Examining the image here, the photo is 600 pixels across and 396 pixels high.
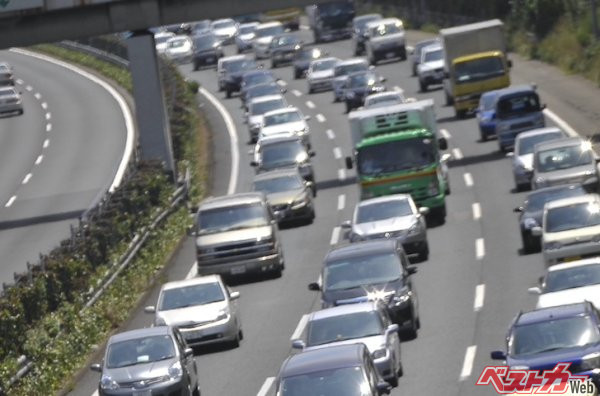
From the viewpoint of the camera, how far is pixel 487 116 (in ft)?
178

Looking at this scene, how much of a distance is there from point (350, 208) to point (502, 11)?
138 feet

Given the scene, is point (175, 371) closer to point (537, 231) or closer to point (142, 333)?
point (142, 333)

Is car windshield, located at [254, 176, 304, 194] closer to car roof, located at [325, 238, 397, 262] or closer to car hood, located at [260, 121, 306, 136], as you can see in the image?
car hood, located at [260, 121, 306, 136]

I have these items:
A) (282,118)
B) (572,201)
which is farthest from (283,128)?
(572,201)

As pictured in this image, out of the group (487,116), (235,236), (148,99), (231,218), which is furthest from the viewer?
(487,116)

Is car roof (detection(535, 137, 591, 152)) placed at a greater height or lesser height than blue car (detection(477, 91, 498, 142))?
greater

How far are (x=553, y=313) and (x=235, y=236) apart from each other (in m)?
16.4

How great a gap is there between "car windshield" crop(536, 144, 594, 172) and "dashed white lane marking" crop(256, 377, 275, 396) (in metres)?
15.2

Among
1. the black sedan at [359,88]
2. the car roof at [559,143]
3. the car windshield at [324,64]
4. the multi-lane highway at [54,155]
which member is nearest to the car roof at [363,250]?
the car roof at [559,143]

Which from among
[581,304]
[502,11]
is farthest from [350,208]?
[502,11]

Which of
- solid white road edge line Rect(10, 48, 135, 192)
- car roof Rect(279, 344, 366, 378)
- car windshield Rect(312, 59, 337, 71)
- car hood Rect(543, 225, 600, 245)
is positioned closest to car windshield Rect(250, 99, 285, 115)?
solid white road edge line Rect(10, 48, 135, 192)

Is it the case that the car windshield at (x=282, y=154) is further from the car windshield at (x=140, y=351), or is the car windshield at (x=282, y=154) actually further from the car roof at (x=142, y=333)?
the car windshield at (x=140, y=351)

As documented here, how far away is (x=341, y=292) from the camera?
1180 inches

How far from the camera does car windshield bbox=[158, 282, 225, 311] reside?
31953mm
